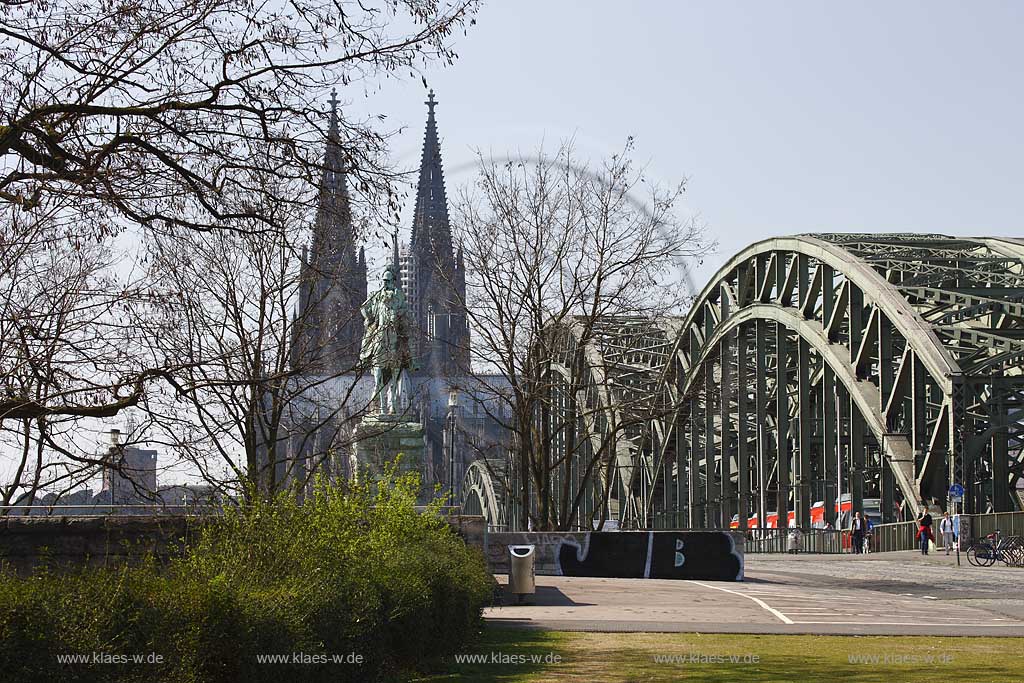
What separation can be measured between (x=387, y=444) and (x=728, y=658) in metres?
21.7

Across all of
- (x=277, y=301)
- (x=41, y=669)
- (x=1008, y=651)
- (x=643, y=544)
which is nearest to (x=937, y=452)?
(x=643, y=544)

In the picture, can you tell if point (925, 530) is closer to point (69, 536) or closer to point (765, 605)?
point (765, 605)

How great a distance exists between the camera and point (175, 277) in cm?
2728

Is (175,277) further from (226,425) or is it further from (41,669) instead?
(41,669)

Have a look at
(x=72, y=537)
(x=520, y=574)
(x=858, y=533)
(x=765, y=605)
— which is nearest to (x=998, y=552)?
(x=858, y=533)

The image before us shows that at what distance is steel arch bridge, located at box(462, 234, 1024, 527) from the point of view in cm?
4388

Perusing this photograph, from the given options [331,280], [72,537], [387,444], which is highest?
[331,280]

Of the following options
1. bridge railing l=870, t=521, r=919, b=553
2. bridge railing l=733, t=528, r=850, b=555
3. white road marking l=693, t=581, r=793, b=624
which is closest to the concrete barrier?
white road marking l=693, t=581, r=793, b=624

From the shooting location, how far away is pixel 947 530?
41281mm

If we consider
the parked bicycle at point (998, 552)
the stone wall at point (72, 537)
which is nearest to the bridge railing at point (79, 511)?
the stone wall at point (72, 537)

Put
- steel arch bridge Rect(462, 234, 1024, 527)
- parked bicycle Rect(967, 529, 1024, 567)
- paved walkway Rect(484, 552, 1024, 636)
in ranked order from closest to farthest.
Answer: paved walkway Rect(484, 552, 1024, 636), parked bicycle Rect(967, 529, 1024, 567), steel arch bridge Rect(462, 234, 1024, 527)

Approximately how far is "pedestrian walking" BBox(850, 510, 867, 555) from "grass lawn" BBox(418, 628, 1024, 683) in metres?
32.1

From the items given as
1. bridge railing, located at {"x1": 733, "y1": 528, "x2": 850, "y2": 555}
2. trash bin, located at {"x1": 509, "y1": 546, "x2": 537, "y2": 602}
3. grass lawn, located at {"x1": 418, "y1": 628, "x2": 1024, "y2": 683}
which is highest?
trash bin, located at {"x1": 509, "y1": 546, "x2": 537, "y2": 602}

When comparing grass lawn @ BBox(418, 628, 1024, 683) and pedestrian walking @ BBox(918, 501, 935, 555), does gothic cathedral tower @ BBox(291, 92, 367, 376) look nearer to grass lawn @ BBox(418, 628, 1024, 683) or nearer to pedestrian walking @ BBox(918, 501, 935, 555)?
grass lawn @ BBox(418, 628, 1024, 683)
